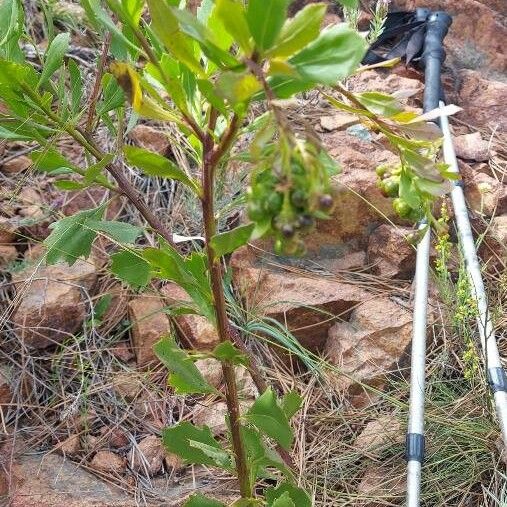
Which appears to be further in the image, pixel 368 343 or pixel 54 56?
pixel 368 343

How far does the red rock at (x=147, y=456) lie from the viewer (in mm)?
1969

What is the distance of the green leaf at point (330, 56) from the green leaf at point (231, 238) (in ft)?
0.77

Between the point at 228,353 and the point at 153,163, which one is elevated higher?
the point at 153,163

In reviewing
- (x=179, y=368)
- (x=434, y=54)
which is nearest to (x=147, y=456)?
(x=179, y=368)

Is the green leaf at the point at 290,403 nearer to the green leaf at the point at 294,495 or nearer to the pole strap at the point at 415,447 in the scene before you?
the green leaf at the point at 294,495

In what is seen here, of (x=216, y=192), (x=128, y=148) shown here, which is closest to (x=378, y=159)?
(x=216, y=192)

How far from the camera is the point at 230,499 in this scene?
6.12 ft

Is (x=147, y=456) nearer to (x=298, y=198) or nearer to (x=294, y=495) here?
(x=294, y=495)

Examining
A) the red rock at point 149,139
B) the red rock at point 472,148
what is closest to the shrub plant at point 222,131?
the red rock at point 149,139

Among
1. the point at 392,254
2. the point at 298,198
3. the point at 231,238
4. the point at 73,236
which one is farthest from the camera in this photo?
the point at 392,254

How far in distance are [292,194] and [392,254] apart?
1.71 m

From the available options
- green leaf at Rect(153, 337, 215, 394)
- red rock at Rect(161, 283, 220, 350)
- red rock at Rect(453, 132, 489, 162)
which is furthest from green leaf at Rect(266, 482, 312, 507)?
red rock at Rect(453, 132, 489, 162)

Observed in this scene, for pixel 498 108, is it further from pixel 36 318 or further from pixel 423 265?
pixel 36 318

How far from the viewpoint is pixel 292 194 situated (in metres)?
0.74
